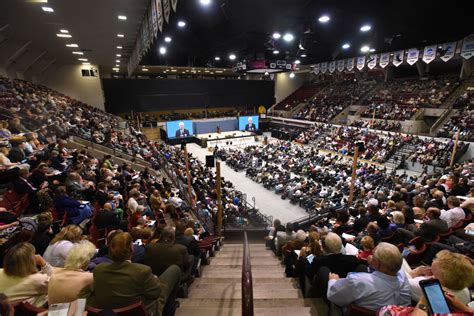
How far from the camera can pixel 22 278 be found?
1971mm

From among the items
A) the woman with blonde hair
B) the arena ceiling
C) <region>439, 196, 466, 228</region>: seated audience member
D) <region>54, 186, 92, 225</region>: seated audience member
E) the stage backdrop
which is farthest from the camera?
the stage backdrop

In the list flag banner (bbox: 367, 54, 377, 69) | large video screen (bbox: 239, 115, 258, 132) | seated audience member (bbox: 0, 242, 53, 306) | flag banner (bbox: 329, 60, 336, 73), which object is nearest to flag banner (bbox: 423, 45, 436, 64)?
flag banner (bbox: 367, 54, 377, 69)

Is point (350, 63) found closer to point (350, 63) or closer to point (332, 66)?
point (350, 63)

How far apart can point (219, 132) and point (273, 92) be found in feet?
39.8

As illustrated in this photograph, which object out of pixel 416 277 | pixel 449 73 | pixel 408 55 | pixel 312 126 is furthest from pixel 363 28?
pixel 449 73

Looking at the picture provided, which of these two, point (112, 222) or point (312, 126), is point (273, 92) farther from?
point (112, 222)

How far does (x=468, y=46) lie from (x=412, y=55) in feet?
10.3

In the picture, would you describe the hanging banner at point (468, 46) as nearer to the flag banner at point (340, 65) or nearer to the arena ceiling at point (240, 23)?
the arena ceiling at point (240, 23)

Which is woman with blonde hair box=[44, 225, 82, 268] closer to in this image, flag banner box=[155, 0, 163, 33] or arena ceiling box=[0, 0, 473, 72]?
flag banner box=[155, 0, 163, 33]

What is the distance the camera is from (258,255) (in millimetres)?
5367

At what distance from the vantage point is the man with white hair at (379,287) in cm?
198

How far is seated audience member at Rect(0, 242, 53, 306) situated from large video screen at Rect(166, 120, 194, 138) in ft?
81.2

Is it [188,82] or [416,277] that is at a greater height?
[188,82]

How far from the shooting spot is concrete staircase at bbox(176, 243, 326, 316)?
2.58m
